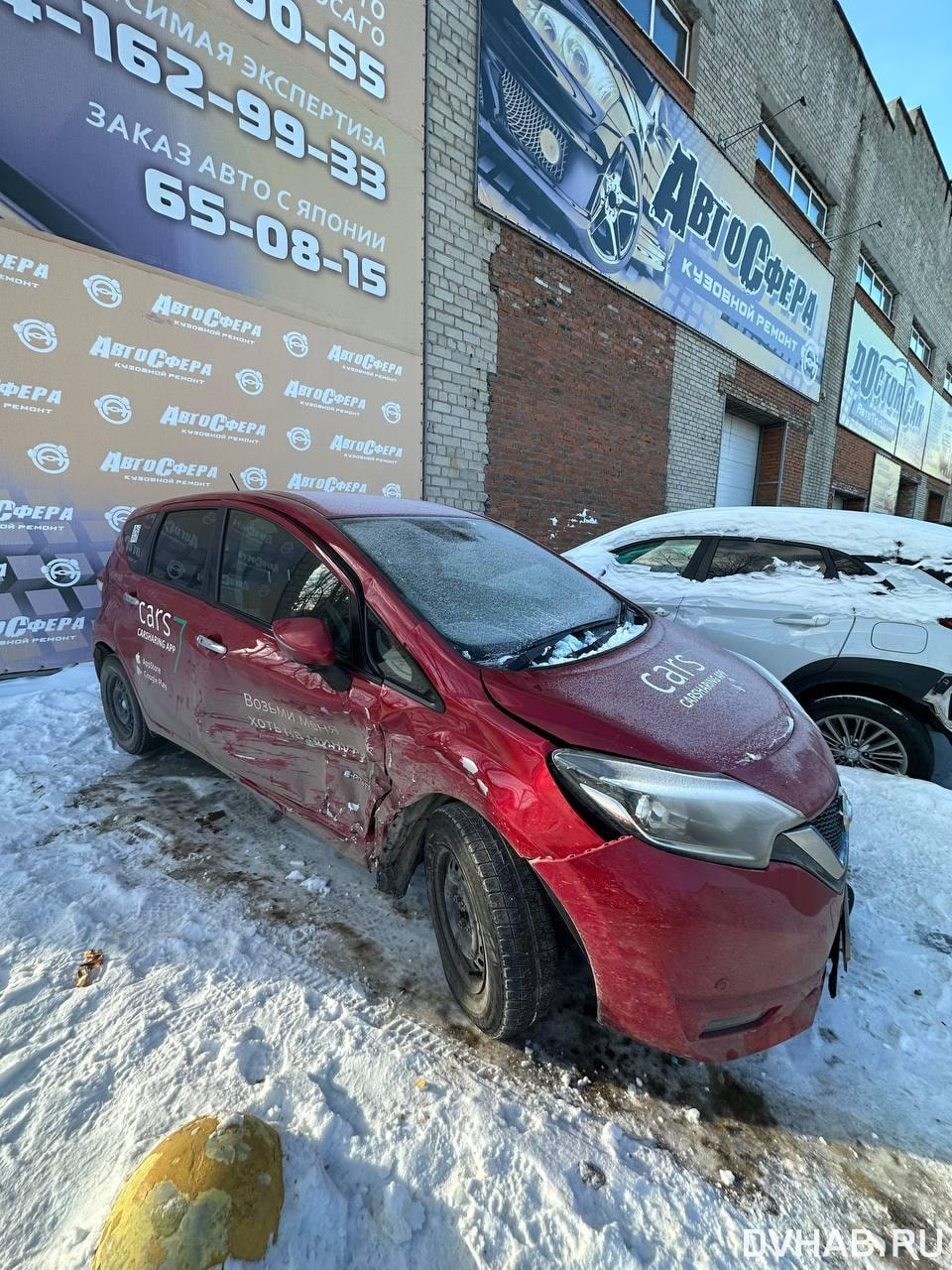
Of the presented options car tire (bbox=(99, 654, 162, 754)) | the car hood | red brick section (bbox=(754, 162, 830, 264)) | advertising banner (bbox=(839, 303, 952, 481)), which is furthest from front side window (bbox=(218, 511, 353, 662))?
advertising banner (bbox=(839, 303, 952, 481))

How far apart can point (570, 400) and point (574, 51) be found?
164 inches

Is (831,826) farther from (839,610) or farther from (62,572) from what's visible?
(62,572)

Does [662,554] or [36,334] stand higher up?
[36,334]

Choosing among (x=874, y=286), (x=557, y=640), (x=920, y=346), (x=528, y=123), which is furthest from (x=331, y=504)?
(x=920, y=346)

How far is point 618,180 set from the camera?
8609 millimetres

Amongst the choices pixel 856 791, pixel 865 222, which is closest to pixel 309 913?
pixel 856 791

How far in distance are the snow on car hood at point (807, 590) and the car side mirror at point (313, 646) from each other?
5.88 ft

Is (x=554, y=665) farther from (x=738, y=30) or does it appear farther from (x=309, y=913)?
(x=738, y=30)

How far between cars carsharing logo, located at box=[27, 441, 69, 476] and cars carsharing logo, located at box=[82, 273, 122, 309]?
1.20 m

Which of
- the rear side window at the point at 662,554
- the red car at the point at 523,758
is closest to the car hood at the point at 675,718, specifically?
the red car at the point at 523,758

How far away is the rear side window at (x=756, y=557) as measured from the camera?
3.76 m

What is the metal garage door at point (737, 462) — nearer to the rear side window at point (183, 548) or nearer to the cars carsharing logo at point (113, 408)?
the cars carsharing logo at point (113, 408)

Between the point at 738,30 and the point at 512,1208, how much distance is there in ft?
51.4

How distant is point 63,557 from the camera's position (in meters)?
4.83
